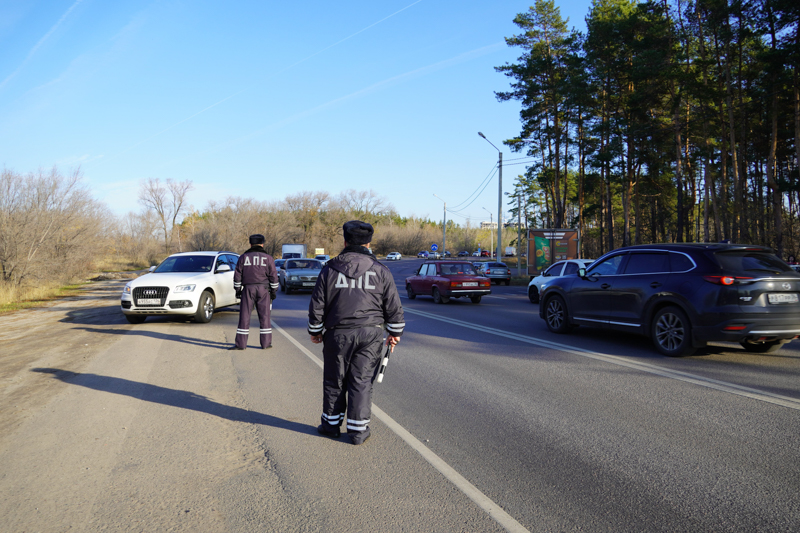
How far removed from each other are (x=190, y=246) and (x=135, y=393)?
71.1 m

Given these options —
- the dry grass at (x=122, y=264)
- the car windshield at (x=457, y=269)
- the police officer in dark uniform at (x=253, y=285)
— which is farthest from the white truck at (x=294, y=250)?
the police officer in dark uniform at (x=253, y=285)

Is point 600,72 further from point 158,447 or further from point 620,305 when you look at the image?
point 158,447

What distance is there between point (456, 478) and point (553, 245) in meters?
28.0

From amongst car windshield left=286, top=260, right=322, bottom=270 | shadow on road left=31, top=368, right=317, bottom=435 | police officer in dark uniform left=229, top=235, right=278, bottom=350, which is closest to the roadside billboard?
car windshield left=286, top=260, right=322, bottom=270

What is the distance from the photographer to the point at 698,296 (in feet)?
25.0

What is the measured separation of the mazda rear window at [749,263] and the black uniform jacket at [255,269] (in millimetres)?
7012

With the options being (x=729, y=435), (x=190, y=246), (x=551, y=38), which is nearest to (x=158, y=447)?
(x=729, y=435)

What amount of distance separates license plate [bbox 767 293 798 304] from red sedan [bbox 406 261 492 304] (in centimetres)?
1060

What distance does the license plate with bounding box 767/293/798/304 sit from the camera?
7324 millimetres

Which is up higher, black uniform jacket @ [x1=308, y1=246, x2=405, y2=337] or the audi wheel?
black uniform jacket @ [x1=308, y1=246, x2=405, y2=337]

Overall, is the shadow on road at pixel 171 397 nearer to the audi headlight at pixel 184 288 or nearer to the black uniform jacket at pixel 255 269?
the black uniform jacket at pixel 255 269

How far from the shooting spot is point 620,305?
29.7 feet

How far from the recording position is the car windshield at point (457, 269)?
18.5 meters

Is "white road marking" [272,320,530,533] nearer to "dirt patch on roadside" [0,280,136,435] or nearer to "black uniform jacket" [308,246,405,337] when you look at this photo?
"black uniform jacket" [308,246,405,337]
